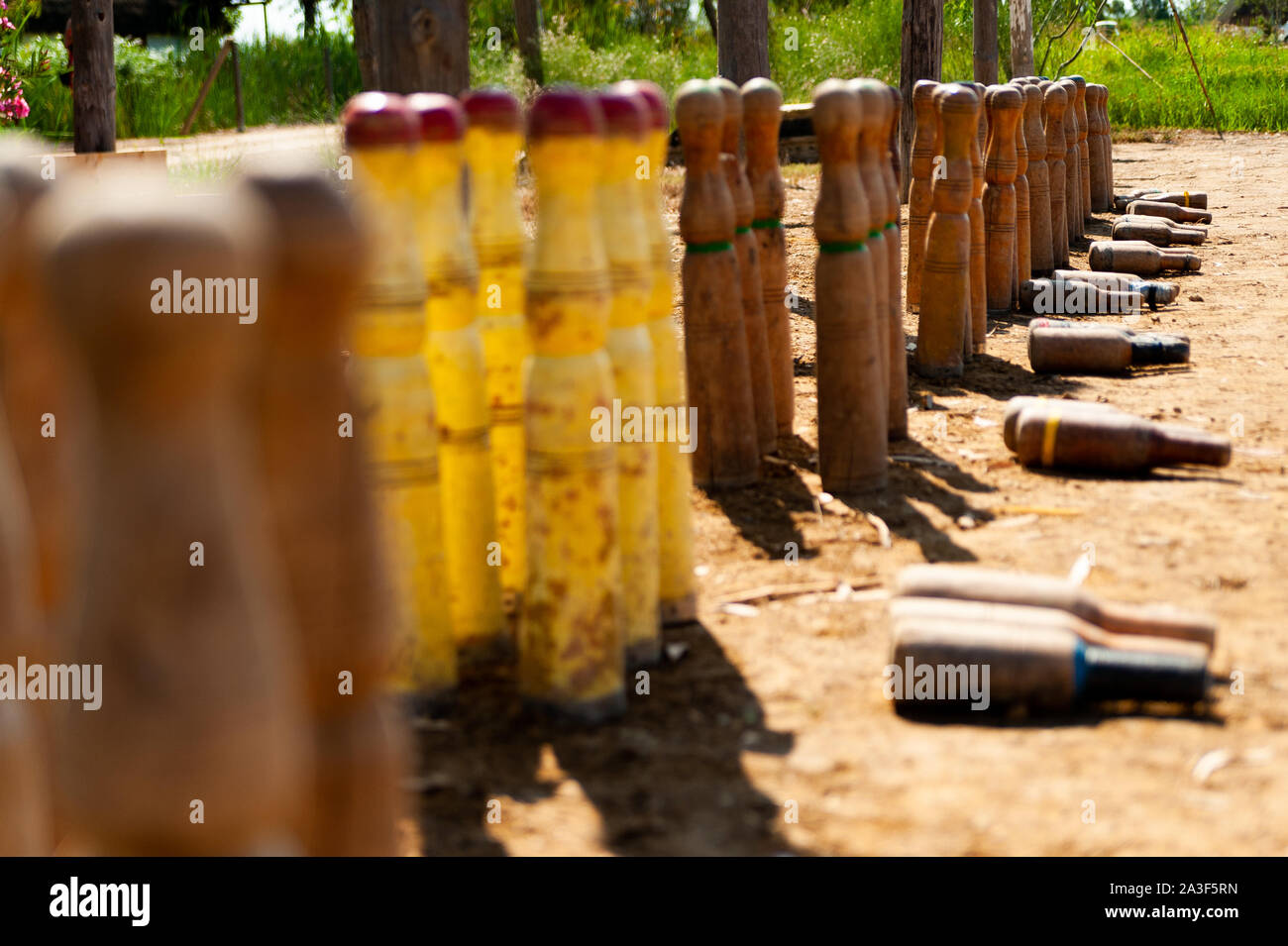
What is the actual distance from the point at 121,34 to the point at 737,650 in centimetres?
2590

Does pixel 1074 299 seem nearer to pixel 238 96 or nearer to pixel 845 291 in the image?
pixel 845 291

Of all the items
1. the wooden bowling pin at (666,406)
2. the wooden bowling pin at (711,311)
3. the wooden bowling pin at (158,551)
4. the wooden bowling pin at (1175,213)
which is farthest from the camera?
the wooden bowling pin at (1175,213)

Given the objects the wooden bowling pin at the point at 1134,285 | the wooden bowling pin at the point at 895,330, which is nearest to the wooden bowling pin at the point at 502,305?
the wooden bowling pin at the point at 895,330

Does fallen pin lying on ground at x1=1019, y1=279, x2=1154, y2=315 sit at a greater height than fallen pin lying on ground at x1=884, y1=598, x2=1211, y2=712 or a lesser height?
greater

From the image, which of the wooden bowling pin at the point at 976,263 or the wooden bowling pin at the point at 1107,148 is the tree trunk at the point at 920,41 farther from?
the wooden bowling pin at the point at 976,263

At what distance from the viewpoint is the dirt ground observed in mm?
2367

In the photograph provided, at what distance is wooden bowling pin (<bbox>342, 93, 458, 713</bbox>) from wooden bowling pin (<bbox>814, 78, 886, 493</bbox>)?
180cm

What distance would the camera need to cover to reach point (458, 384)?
291cm

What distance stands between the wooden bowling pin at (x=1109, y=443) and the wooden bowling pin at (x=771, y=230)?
35.1 inches

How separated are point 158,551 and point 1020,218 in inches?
301

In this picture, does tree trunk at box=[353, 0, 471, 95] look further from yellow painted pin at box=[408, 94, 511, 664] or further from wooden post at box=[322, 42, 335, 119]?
wooden post at box=[322, 42, 335, 119]

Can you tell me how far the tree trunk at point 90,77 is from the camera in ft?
31.6

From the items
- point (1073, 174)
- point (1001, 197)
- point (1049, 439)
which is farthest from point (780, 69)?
point (1049, 439)

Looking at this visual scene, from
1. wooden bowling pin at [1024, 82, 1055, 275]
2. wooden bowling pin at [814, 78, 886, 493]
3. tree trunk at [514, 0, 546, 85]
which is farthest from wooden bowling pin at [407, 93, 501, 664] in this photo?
tree trunk at [514, 0, 546, 85]
